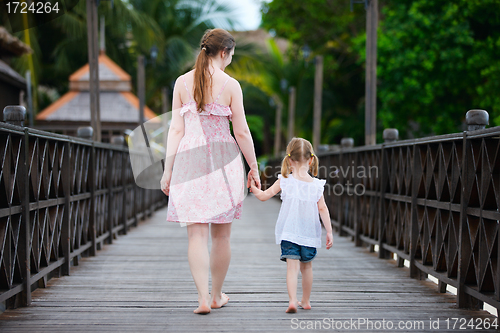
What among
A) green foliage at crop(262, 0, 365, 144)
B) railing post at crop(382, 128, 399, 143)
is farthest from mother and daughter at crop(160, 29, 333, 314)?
green foliage at crop(262, 0, 365, 144)

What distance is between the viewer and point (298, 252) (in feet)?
12.5

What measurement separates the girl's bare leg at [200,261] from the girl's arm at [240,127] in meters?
0.47

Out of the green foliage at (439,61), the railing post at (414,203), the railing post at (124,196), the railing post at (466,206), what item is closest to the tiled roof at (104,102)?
the green foliage at (439,61)

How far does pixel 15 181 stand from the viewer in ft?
12.5

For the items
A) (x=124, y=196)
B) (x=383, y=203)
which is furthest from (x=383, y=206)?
(x=124, y=196)

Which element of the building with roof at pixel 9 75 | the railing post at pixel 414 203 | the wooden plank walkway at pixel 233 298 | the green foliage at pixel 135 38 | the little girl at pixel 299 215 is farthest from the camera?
the green foliage at pixel 135 38

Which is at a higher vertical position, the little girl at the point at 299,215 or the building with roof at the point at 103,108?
the building with roof at the point at 103,108

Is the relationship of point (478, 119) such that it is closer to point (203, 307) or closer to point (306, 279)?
point (306, 279)

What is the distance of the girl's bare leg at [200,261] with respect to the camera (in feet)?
12.1

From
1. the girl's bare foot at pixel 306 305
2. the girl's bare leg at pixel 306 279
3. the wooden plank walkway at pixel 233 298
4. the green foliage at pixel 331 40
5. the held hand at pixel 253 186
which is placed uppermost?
the green foliage at pixel 331 40

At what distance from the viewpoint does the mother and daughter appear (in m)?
3.71

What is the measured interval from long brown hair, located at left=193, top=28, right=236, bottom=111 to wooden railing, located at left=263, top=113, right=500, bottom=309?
5.95 feet

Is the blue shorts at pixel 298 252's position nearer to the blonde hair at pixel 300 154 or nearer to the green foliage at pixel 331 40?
the blonde hair at pixel 300 154

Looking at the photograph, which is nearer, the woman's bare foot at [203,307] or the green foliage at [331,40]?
the woman's bare foot at [203,307]
